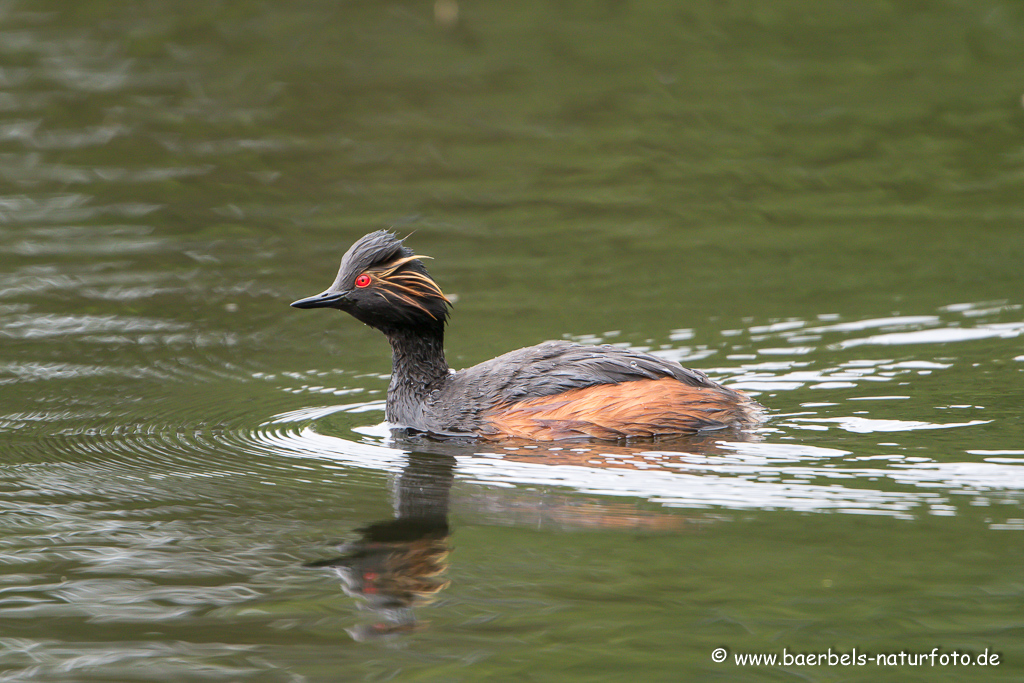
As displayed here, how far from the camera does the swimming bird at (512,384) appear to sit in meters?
7.70

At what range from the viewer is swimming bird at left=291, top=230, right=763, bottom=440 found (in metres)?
7.70

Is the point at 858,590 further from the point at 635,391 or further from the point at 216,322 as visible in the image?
the point at 216,322

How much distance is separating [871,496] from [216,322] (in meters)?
6.41

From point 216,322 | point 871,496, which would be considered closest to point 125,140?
point 216,322

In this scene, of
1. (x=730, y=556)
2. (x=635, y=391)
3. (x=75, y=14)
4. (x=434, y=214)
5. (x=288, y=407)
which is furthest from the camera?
(x=75, y=14)

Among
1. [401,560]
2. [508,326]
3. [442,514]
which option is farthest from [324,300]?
[508,326]

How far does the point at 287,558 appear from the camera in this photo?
5.80m

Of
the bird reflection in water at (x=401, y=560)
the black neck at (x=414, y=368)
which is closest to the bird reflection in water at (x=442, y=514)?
the bird reflection in water at (x=401, y=560)

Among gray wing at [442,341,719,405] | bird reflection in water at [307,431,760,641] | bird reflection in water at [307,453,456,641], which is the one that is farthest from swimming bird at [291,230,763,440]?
A: bird reflection in water at [307,453,456,641]

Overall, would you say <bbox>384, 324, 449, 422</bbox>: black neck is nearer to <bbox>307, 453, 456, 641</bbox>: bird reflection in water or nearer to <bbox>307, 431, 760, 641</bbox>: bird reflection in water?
<bbox>307, 431, 760, 641</bbox>: bird reflection in water

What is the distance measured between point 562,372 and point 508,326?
2764 millimetres

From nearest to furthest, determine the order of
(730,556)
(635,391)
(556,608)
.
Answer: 1. (556,608)
2. (730,556)
3. (635,391)

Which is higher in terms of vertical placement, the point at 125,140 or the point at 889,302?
the point at 125,140

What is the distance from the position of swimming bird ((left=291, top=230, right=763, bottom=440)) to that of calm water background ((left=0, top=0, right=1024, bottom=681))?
220mm
